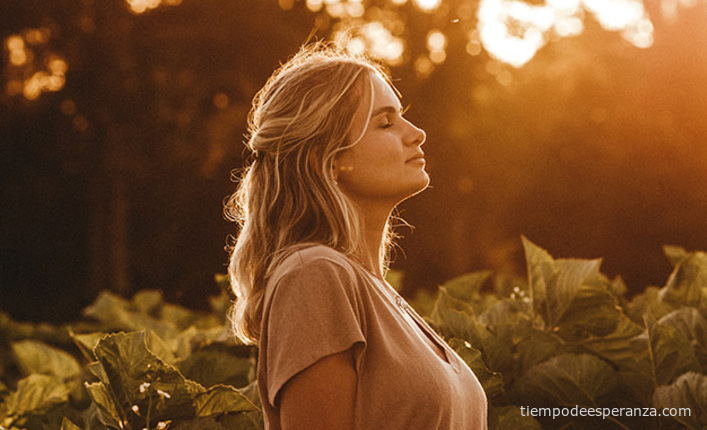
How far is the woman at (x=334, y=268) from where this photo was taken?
191cm

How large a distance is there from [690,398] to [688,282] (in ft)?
4.73

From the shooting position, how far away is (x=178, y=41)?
19.6 m

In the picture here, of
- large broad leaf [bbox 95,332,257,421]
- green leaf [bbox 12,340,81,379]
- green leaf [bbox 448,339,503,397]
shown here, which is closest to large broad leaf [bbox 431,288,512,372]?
green leaf [bbox 448,339,503,397]

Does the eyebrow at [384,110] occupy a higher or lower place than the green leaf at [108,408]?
higher

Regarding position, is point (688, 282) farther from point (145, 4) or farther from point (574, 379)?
point (145, 4)

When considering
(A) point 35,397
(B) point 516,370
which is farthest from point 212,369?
(B) point 516,370

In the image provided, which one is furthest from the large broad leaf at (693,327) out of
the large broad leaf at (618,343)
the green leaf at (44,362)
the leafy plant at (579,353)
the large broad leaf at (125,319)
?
the green leaf at (44,362)

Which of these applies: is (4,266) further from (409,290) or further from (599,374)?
(599,374)

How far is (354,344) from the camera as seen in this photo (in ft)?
6.40

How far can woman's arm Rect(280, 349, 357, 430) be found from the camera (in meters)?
1.87

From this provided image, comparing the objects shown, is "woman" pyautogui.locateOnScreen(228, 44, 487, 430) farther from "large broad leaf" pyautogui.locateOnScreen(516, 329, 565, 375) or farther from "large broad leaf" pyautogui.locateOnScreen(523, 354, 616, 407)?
"large broad leaf" pyautogui.locateOnScreen(516, 329, 565, 375)

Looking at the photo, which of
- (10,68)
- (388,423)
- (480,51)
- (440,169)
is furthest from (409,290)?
(388,423)

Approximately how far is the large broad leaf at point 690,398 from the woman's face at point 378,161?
1.20 meters

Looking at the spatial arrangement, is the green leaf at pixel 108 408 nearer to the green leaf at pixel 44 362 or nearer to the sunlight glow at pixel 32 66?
the green leaf at pixel 44 362
